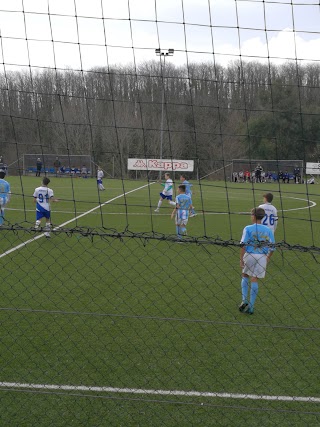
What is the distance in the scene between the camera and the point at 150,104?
1839 cm

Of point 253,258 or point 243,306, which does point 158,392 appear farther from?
point 243,306

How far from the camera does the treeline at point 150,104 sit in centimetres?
916

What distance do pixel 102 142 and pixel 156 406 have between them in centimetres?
1854


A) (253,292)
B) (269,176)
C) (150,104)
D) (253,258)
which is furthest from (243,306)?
(269,176)

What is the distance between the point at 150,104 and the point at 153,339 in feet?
41.9

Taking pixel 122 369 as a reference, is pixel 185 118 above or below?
above

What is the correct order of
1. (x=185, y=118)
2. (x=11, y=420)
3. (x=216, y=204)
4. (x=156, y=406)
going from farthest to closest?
1. (x=216, y=204)
2. (x=185, y=118)
3. (x=156, y=406)
4. (x=11, y=420)

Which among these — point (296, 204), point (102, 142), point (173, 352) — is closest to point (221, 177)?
point (296, 204)

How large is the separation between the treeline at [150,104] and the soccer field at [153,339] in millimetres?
2077

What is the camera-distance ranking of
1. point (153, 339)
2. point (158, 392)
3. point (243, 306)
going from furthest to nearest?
point (243, 306) → point (153, 339) → point (158, 392)

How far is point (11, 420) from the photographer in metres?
4.74

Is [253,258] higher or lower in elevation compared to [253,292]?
higher

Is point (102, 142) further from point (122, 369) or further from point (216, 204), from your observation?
point (122, 369)

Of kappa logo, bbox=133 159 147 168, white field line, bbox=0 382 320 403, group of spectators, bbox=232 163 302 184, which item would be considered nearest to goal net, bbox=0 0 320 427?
white field line, bbox=0 382 320 403
